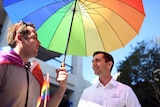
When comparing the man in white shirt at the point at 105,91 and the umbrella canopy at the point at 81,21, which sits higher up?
the umbrella canopy at the point at 81,21

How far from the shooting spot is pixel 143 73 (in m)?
18.6

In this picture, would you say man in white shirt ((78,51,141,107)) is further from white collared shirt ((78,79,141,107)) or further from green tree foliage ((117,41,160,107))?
green tree foliage ((117,41,160,107))

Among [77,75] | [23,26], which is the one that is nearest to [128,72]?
[77,75]

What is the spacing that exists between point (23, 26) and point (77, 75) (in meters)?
14.5

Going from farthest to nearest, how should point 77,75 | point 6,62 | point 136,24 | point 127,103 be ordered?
point 77,75, point 136,24, point 127,103, point 6,62

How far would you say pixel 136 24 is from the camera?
370 cm

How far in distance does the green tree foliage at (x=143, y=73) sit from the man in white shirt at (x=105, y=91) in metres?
13.8

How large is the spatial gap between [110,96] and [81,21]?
1027 millimetres

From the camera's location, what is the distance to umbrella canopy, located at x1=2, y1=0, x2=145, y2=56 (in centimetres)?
343

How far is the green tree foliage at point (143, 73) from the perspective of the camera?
17.5 m

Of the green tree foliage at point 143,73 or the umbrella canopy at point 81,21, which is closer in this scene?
the umbrella canopy at point 81,21

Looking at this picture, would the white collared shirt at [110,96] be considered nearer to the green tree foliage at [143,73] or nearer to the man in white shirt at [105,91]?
the man in white shirt at [105,91]

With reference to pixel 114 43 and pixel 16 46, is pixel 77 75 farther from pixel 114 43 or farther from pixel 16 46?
pixel 16 46

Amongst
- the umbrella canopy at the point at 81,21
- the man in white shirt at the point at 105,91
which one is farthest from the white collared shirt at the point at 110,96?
the umbrella canopy at the point at 81,21
